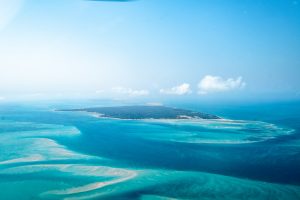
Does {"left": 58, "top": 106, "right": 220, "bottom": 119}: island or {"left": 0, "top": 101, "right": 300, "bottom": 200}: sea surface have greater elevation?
{"left": 58, "top": 106, "right": 220, "bottom": 119}: island

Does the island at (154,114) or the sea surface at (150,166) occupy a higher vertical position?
the island at (154,114)

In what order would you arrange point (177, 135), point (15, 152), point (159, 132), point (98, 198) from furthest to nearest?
point (159, 132)
point (177, 135)
point (15, 152)
point (98, 198)

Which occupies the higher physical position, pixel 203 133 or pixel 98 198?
pixel 203 133

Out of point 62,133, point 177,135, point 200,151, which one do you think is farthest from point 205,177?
point 62,133

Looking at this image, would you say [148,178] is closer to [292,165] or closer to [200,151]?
[200,151]

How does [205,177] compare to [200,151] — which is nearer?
[205,177]

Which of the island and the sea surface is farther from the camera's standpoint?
the island

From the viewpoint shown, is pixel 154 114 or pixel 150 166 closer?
pixel 150 166

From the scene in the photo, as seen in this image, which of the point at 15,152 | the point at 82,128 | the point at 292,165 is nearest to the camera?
the point at 292,165

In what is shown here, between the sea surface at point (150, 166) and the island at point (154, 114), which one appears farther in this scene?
the island at point (154, 114)

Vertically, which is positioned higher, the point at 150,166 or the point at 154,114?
the point at 154,114
